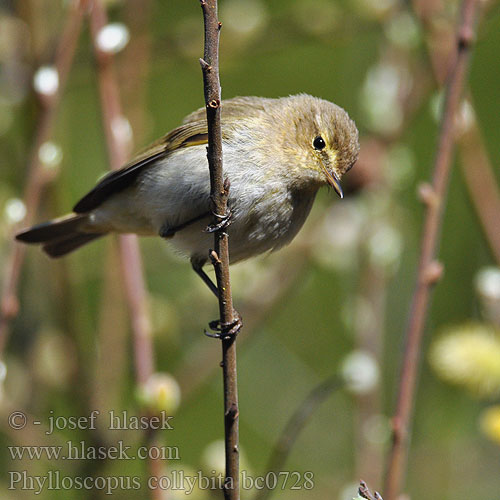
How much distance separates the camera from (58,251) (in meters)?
3.82

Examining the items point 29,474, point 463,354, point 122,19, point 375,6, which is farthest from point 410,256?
point 29,474

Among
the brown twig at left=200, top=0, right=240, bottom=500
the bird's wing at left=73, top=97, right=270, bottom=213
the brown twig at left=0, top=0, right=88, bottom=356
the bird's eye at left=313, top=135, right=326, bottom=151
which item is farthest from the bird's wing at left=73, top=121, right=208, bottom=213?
the brown twig at left=200, top=0, right=240, bottom=500

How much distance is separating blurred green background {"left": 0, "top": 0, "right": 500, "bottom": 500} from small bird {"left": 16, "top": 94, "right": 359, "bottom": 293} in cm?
39

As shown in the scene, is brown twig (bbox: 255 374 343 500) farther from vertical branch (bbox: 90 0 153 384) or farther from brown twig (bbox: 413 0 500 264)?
brown twig (bbox: 413 0 500 264)

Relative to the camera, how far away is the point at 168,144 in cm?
343

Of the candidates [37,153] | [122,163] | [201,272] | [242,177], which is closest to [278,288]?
[201,272]

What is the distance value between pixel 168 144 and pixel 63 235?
779mm

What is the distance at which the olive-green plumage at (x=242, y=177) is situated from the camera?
3111 mm

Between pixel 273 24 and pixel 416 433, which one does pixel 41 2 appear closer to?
pixel 273 24

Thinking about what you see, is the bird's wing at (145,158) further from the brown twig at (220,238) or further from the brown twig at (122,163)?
the brown twig at (220,238)

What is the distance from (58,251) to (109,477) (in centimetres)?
111

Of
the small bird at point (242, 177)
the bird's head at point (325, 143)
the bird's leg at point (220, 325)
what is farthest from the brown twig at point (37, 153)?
the bird's head at point (325, 143)

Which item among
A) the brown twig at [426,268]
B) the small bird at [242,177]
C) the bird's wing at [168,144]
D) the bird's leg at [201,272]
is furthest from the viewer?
the bird's leg at [201,272]

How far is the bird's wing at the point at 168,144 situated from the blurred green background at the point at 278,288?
0.80 feet
